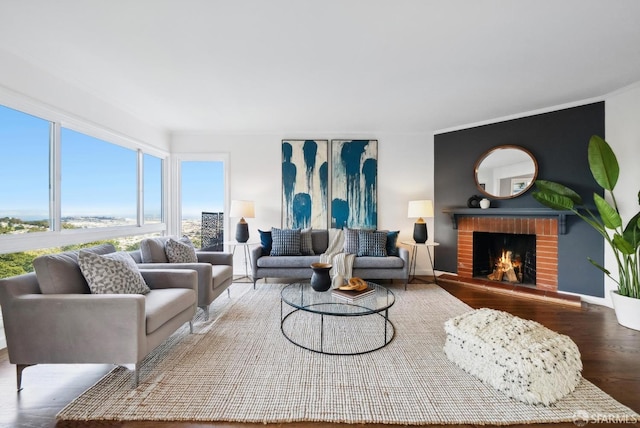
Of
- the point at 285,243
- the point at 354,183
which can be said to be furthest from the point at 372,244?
the point at 285,243

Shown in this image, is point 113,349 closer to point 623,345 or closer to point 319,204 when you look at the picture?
point 319,204

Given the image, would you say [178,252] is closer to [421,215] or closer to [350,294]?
[350,294]

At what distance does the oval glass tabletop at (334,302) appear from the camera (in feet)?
7.20

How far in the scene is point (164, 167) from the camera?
483cm

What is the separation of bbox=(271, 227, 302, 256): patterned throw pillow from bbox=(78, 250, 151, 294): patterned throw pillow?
82.1 inches

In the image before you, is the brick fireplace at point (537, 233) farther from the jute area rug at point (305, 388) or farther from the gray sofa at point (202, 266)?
the gray sofa at point (202, 266)

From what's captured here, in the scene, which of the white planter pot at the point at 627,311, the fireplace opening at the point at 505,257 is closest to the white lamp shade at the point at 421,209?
the fireplace opening at the point at 505,257

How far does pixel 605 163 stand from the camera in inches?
112

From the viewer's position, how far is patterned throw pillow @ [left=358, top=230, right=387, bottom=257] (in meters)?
4.11

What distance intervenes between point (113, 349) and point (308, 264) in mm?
2508

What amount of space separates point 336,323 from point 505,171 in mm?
3449

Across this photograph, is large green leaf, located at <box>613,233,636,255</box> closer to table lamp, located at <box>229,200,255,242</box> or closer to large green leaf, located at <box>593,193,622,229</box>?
large green leaf, located at <box>593,193,622,229</box>

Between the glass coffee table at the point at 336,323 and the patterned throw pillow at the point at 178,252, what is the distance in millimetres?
1270

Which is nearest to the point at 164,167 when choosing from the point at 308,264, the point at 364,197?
the point at 308,264
